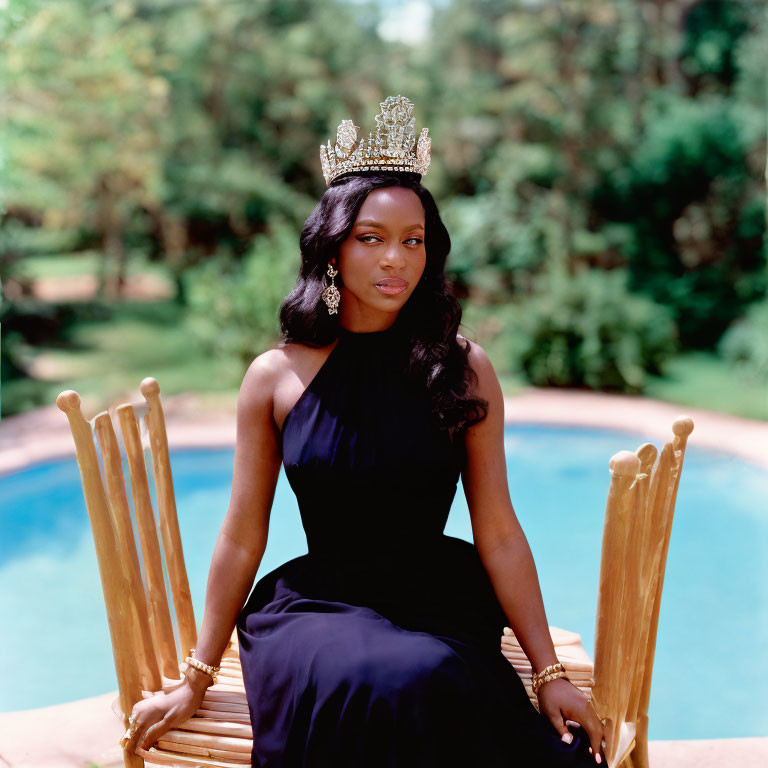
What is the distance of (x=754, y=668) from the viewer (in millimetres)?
4461

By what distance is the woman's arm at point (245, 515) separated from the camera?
1.93 metres

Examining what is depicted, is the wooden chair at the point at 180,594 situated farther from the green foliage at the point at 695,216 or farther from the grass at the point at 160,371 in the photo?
the green foliage at the point at 695,216

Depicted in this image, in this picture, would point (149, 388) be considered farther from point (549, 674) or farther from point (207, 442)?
point (207, 442)

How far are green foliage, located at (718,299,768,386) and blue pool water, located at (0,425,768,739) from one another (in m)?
2.62

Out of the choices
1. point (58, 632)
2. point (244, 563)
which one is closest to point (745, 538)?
point (58, 632)

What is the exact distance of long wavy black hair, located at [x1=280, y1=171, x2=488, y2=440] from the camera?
188cm

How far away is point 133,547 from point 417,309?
85cm

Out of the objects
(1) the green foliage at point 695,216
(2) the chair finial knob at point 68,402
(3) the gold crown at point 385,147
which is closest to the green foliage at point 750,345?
(1) the green foliage at point 695,216

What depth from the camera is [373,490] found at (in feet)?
6.07

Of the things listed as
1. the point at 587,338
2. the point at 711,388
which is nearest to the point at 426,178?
the point at 587,338

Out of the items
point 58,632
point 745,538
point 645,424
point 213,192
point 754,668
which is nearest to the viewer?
point 754,668

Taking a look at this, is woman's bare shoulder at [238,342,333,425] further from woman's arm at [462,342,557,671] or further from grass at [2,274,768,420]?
grass at [2,274,768,420]

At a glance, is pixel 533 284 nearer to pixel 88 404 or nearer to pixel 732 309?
pixel 732 309

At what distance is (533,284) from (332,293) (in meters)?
8.90
